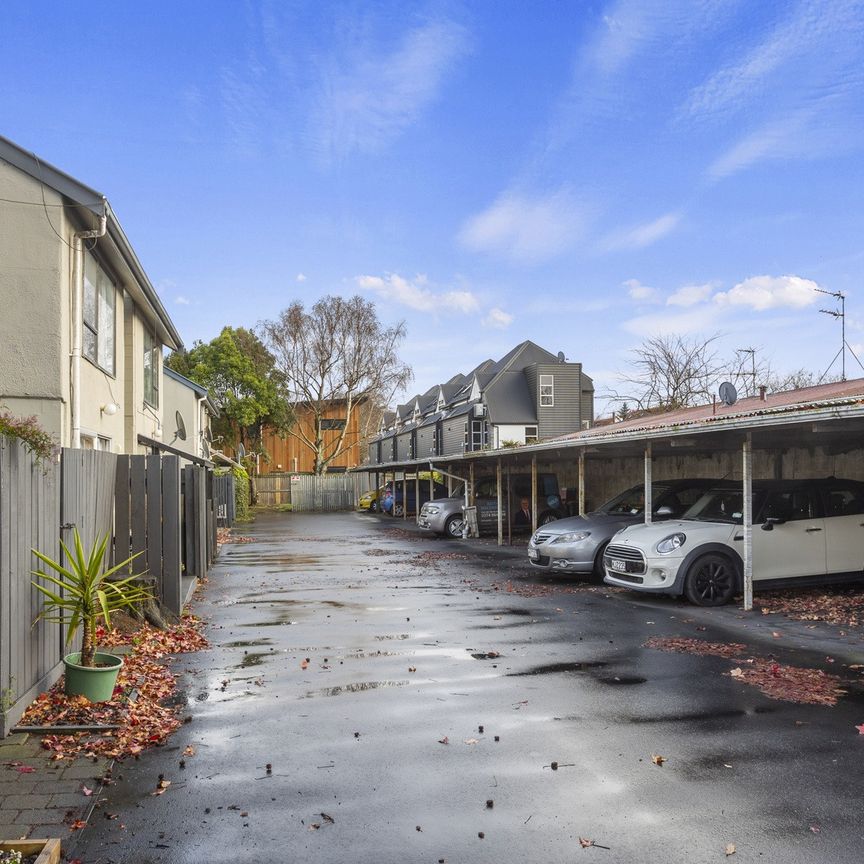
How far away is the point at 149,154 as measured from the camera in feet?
46.2

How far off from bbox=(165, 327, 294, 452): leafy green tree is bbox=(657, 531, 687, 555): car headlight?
40494 mm

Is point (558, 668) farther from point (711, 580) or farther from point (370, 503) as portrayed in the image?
point (370, 503)

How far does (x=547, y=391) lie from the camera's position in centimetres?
4378

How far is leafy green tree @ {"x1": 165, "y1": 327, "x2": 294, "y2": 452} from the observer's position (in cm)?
4850

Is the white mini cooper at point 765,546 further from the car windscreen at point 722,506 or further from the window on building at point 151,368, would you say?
the window on building at point 151,368

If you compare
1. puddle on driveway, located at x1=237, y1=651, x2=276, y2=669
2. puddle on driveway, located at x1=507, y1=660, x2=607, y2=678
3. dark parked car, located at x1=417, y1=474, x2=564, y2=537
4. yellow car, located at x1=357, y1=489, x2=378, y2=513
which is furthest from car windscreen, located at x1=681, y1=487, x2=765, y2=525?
yellow car, located at x1=357, y1=489, x2=378, y2=513

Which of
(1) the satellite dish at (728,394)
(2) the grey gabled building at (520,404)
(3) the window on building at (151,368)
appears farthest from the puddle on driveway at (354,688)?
(2) the grey gabled building at (520,404)

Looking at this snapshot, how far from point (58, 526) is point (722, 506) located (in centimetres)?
895

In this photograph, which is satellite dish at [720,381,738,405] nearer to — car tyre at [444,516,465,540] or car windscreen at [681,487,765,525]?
car windscreen at [681,487,765,525]

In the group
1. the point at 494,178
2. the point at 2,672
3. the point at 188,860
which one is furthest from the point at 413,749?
the point at 494,178

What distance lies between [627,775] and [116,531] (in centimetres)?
686

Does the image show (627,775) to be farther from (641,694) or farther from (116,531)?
(116,531)

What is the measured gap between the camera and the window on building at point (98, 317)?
11211 mm

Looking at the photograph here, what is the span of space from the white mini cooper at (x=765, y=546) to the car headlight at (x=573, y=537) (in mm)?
1807
